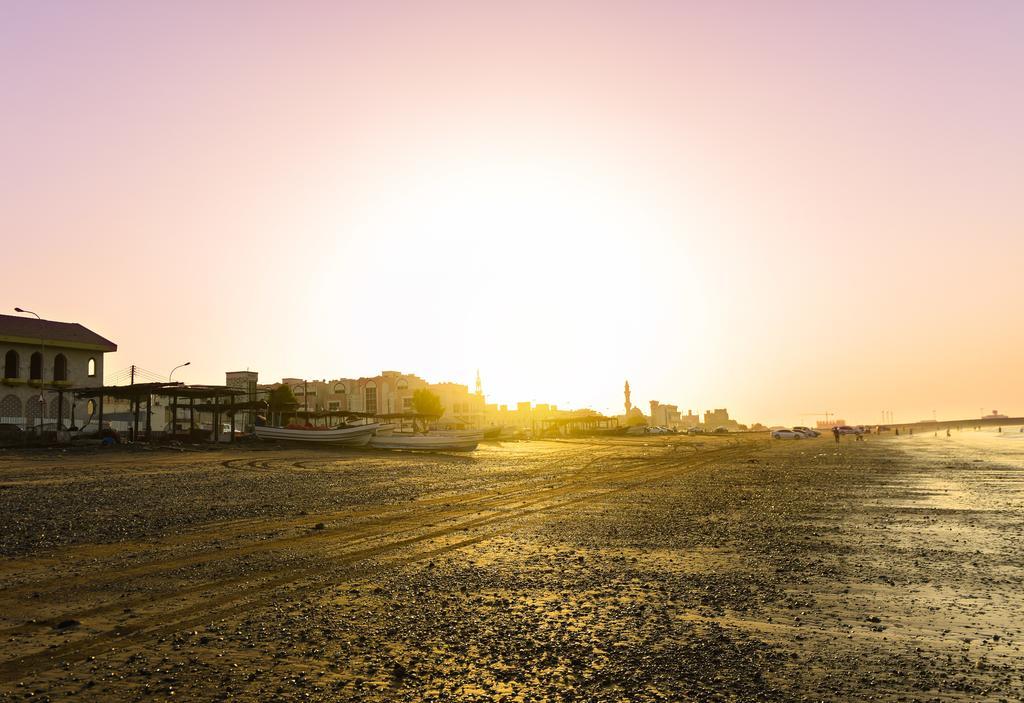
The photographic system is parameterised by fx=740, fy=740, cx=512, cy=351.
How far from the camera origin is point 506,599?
10.3 metres

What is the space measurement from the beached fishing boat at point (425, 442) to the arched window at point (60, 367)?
3177 cm

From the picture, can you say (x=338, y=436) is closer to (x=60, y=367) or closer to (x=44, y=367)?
(x=44, y=367)

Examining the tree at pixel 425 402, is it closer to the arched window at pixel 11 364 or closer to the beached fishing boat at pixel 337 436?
the beached fishing boat at pixel 337 436

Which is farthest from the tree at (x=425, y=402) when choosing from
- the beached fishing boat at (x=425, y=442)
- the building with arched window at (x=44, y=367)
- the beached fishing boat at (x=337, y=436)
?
the beached fishing boat at (x=425, y=442)

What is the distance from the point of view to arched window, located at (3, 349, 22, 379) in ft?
212

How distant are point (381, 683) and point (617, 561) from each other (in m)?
6.98

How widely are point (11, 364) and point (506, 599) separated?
231ft

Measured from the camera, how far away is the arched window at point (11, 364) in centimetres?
6456

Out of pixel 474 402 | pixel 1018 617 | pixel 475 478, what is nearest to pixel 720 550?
pixel 1018 617

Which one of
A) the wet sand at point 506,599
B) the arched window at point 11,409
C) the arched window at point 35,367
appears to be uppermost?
the arched window at point 35,367

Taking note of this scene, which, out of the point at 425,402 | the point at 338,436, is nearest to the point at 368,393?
the point at 425,402

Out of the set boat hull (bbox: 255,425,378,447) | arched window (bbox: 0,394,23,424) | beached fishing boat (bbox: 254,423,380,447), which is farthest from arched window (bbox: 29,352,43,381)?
boat hull (bbox: 255,425,378,447)

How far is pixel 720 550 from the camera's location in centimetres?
1436

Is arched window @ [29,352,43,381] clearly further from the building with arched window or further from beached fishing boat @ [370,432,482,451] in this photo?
beached fishing boat @ [370,432,482,451]
